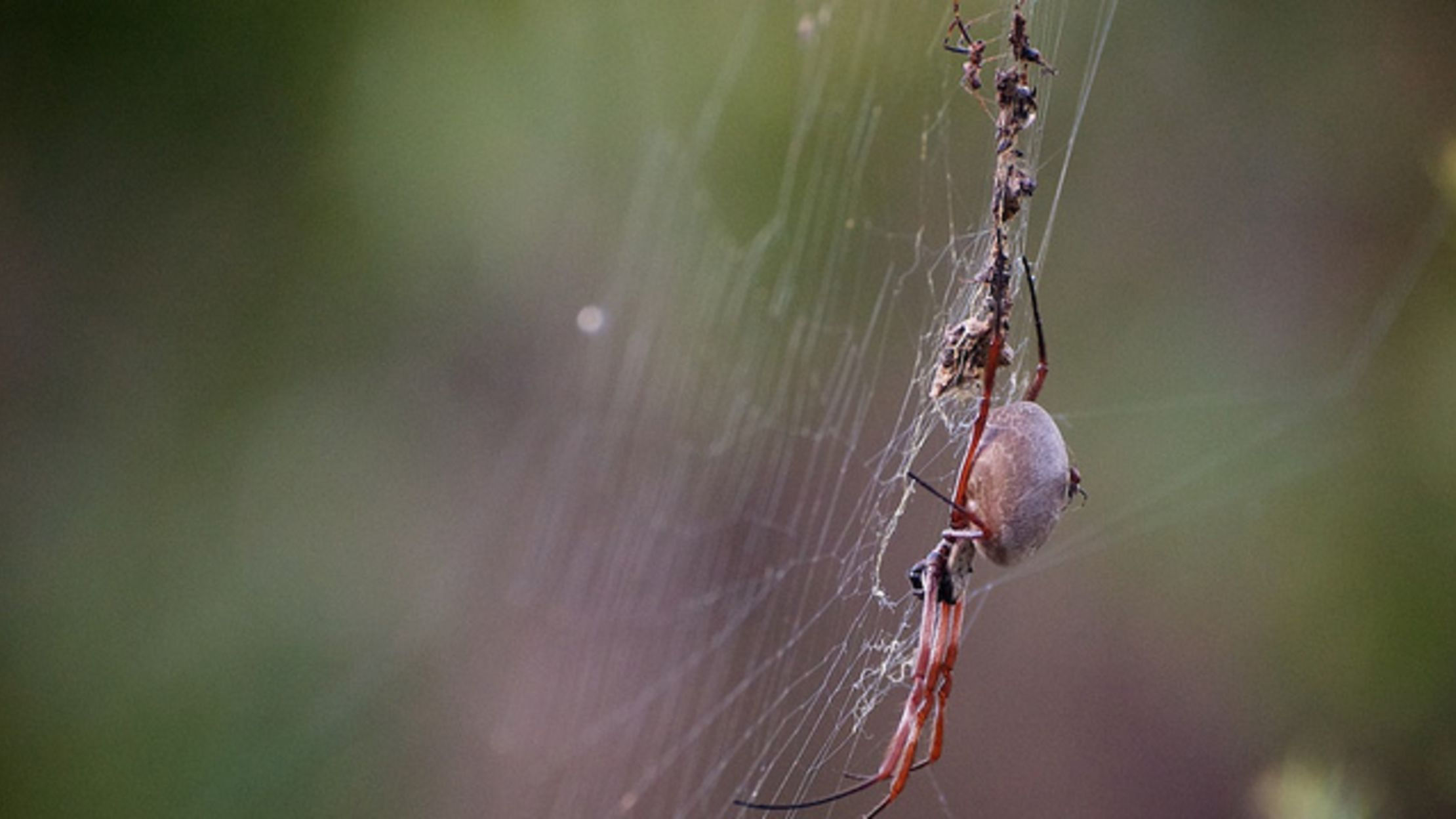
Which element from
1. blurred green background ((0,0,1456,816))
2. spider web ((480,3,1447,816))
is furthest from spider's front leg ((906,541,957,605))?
blurred green background ((0,0,1456,816))

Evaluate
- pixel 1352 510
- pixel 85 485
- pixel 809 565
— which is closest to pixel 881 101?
pixel 809 565

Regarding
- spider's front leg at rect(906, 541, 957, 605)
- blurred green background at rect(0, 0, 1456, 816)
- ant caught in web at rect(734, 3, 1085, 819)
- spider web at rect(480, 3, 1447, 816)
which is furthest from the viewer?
spider web at rect(480, 3, 1447, 816)

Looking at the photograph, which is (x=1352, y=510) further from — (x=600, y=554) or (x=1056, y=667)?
(x=600, y=554)

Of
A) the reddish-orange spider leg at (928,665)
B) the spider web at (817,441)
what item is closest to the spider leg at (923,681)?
the reddish-orange spider leg at (928,665)

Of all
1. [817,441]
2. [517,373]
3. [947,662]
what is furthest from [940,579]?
[517,373]

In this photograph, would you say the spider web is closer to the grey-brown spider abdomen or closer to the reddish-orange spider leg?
the reddish-orange spider leg

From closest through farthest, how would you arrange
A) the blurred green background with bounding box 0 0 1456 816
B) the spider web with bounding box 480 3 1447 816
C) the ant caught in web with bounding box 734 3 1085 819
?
1. the ant caught in web with bounding box 734 3 1085 819
2. the blurred green background with bounding box 0 0 1456 816
3. the spider web with bounding box 480 3 1447 816

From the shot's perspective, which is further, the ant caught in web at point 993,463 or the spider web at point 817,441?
the spider web at point 817,441

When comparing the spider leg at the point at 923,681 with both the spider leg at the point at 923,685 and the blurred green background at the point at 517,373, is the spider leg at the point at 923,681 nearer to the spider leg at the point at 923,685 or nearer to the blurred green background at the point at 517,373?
the spider leg at the point at 923,685
